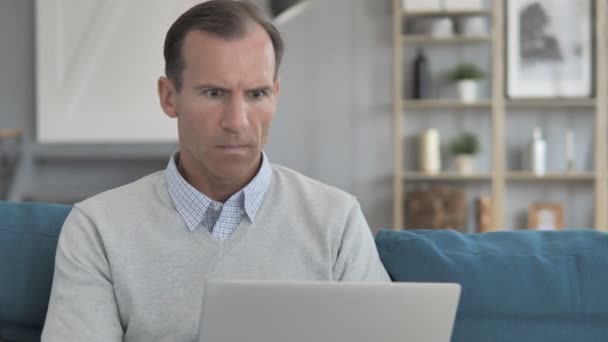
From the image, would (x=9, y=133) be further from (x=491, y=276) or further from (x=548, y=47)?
(x=491, y=276)

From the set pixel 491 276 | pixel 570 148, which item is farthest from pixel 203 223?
pixel 570 148

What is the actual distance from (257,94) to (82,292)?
1.55 feet

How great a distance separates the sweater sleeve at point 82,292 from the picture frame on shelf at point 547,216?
4312 millimetres

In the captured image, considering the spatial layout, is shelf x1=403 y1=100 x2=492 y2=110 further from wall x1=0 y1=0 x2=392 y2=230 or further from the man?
the man

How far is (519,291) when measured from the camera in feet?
5.37

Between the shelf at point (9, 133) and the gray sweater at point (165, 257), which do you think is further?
the shelf at point (9, 133)

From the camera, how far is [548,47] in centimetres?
548

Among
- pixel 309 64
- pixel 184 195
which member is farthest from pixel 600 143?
pixel 184 195

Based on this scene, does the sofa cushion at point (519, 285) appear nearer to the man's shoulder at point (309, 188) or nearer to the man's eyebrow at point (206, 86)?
the man's shoulder at point (309, 188)

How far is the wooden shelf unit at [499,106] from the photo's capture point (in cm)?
530

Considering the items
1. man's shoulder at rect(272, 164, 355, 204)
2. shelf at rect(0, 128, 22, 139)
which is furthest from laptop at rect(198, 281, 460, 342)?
shelf at rect(0, 128, 22, 139)

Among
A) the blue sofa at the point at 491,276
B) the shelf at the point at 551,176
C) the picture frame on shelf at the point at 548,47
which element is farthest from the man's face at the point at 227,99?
the picture frame on shelf at the point at 548,47

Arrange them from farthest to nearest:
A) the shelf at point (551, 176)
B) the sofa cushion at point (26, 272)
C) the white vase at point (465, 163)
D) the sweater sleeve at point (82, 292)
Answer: the white vase at point (465, 163), the shelf at point (551, 176), the sofa cushion at point (26, 272), the sweater sleeve at point (82, 292)

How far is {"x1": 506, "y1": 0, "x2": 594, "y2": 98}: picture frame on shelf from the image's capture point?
5.44 meters
